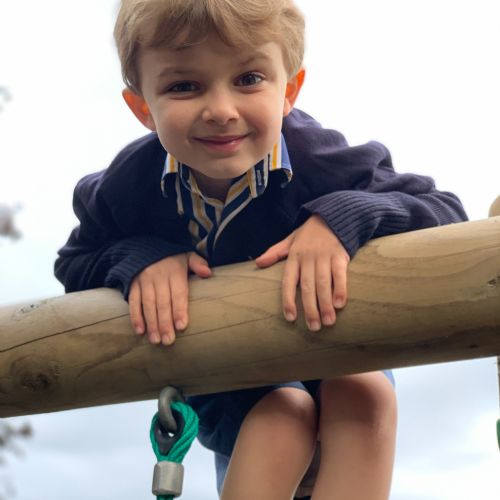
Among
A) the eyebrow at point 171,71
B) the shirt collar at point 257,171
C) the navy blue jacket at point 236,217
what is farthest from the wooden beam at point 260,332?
the eyebrow at point 171,71

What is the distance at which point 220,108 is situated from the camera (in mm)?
1722

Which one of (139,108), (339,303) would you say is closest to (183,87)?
(139,108)

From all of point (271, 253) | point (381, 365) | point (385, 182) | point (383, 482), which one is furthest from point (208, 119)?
point (383, 482)

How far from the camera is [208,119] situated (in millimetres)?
1745

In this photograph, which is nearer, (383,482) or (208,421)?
(383,482)

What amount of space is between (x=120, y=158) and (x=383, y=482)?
32.2 inches

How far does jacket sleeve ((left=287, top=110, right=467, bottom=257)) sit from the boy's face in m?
0.14

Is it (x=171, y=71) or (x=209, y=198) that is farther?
(x=209, y=198)

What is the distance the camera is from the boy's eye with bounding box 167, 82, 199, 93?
177 cm

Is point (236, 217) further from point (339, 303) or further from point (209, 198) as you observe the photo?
point (339, 303)

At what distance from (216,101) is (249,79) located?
0.30 feet

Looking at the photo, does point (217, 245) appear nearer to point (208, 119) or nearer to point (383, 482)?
point (208, 119)

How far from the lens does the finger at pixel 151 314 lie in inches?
67.7

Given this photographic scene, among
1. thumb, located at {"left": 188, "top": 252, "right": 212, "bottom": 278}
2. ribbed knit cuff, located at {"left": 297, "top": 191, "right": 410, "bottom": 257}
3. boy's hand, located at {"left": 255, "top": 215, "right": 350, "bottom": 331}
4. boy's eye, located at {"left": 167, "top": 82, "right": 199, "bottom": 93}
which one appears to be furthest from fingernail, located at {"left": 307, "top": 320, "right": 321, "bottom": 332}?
boy's eye, located at {"left": 167, "top": 82, "right": 199, "bottom": 93}
